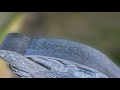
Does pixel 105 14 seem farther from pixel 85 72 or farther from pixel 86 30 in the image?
pixel 85 72

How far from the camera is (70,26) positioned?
2639 millimetres

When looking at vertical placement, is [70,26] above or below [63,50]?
above

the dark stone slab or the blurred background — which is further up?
the blurred background

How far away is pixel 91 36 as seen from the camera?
263 cm

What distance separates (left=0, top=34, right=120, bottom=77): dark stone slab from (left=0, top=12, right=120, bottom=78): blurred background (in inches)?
2.3

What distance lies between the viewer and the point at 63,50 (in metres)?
2.58

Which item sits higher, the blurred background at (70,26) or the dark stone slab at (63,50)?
the blurred background at (70,26)

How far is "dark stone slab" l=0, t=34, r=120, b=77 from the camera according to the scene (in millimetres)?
2564

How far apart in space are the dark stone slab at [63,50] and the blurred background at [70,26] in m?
0.06

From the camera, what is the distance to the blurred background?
8.59 ft

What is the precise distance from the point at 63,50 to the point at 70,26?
239 mm

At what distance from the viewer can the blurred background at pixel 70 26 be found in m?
2.62

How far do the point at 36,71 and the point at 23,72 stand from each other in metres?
0.12

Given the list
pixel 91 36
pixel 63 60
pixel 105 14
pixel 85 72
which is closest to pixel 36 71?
pixel 63 60
